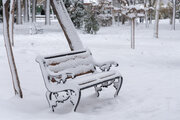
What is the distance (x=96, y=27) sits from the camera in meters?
23.0

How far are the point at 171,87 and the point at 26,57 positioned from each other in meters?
5.63

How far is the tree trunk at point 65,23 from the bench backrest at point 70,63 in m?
1.33

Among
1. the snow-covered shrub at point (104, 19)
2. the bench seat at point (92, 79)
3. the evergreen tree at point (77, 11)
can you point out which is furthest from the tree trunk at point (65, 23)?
the snow-covered shrub at point (104, 19)

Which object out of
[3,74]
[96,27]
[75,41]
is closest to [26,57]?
[3,74]

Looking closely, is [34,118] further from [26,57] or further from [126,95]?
[26,57]

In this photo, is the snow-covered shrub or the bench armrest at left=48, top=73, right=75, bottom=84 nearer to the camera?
the bench armrest at left=48, top=73, right=75, bottom=84

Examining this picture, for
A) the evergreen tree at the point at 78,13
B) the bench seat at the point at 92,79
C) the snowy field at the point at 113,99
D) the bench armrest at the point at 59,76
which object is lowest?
the snowy field at the point at 113,99

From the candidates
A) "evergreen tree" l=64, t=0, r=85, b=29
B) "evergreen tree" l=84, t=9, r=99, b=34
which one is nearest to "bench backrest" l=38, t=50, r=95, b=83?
"evergreen tree" l=84, t=9, r=99, b=34

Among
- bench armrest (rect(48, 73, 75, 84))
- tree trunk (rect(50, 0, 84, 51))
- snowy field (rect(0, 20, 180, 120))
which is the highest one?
tree trunk (rect(50, 0, 84, 51))

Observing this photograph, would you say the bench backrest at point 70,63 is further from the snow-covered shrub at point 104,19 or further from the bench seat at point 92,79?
the snow-covered shrub at point 104,19

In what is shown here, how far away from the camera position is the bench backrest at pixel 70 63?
205 inches

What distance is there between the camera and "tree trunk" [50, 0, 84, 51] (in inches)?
284

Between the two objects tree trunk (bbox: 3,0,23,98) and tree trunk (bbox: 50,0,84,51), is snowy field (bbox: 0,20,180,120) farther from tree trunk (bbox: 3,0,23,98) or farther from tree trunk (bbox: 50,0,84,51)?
tree trunk (bbox: 50,0,84,51)

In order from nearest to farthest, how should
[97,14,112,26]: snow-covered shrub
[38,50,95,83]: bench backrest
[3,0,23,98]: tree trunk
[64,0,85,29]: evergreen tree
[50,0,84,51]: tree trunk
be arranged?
[38,50,95,83]: bench backrest < [3,0,23,98]: tree trunk < [50,0,84,51]: tree trunk < [64,0,85,29]: evergreen tree < [97,14,112,26]: snow-covered shrub
